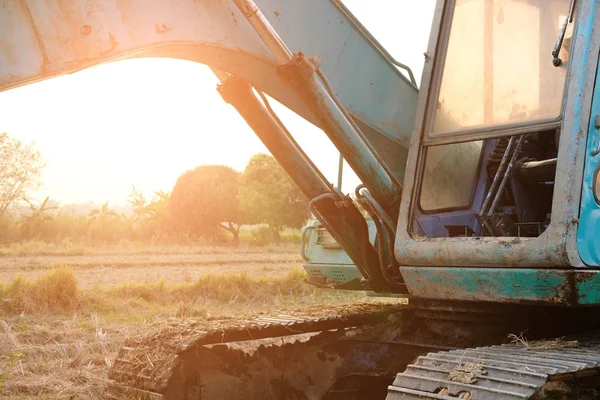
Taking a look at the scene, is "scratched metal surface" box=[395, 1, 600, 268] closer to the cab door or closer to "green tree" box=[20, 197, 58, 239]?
the cab door

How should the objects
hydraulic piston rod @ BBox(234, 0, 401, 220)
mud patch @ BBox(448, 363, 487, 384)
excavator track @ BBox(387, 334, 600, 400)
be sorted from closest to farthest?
→ excavator track @ BBox(387, 334, 600, 400)
mud patch @ BBox(448, 363, 487, 384)
hydraulic piston rod @ BBox(234, 0, 401, 220)

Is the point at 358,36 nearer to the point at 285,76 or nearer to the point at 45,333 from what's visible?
the point at 285,76

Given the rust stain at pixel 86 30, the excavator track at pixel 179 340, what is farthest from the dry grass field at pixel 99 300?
the rust stain at pixel 86 30

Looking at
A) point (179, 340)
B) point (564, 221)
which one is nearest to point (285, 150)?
point (179, 340)

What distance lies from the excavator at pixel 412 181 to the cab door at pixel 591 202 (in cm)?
1

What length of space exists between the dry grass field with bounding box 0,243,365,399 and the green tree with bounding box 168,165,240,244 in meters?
10.3

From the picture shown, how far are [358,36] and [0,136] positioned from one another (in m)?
13.9

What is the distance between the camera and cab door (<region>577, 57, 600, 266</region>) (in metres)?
3.36

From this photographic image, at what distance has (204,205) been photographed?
107ft

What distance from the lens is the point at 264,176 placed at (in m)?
32.6

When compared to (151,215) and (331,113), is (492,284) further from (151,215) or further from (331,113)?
(151,215)

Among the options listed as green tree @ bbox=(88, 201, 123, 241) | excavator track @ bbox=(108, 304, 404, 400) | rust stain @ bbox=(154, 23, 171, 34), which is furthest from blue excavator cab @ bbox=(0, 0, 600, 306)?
green tree @ bbox=(88, 201, 123, 241)

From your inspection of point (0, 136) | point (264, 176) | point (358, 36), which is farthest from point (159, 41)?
point (264, 176)

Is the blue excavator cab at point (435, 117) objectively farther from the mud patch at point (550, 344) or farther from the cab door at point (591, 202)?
the mud patch at point (550, 344)
